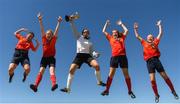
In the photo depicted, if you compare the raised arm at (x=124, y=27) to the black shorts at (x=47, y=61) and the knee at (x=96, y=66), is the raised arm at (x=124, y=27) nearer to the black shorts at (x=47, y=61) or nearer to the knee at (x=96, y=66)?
the knee at (x=96, y=66)

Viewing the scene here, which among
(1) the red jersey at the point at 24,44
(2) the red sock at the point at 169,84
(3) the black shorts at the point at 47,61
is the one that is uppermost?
(1) the red jersey at the point at 24,44

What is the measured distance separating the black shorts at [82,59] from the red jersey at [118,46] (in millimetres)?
1063

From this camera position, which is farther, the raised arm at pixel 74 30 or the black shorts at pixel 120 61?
the raised arm at pixel 74 30

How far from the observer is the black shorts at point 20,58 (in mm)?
14609

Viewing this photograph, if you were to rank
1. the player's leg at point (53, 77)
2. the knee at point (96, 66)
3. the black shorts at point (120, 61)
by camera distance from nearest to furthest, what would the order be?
the player's leg at point (53, 77), the knee at point (96, 66), the black shorts at point (120, 61)

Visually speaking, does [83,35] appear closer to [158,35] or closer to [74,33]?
[74,33]

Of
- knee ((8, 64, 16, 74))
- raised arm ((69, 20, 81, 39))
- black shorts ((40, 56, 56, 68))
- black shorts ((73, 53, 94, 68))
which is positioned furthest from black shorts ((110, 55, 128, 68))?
knee ((8, 64, 16, 74))

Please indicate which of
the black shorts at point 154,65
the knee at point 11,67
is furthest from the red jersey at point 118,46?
the knee at point 11,67

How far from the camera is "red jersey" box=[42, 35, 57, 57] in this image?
14.4 m

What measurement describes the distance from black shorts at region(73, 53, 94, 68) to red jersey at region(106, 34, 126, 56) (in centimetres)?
106

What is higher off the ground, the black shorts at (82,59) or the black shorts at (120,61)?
the black shorts at (82,59)

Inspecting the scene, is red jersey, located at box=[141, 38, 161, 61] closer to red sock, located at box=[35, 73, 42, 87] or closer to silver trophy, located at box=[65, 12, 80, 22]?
silver trophy, located at box=[65, 12, 80, 22]

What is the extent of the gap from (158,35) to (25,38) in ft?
19.5

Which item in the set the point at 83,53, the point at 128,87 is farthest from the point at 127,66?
the point at 83,53
